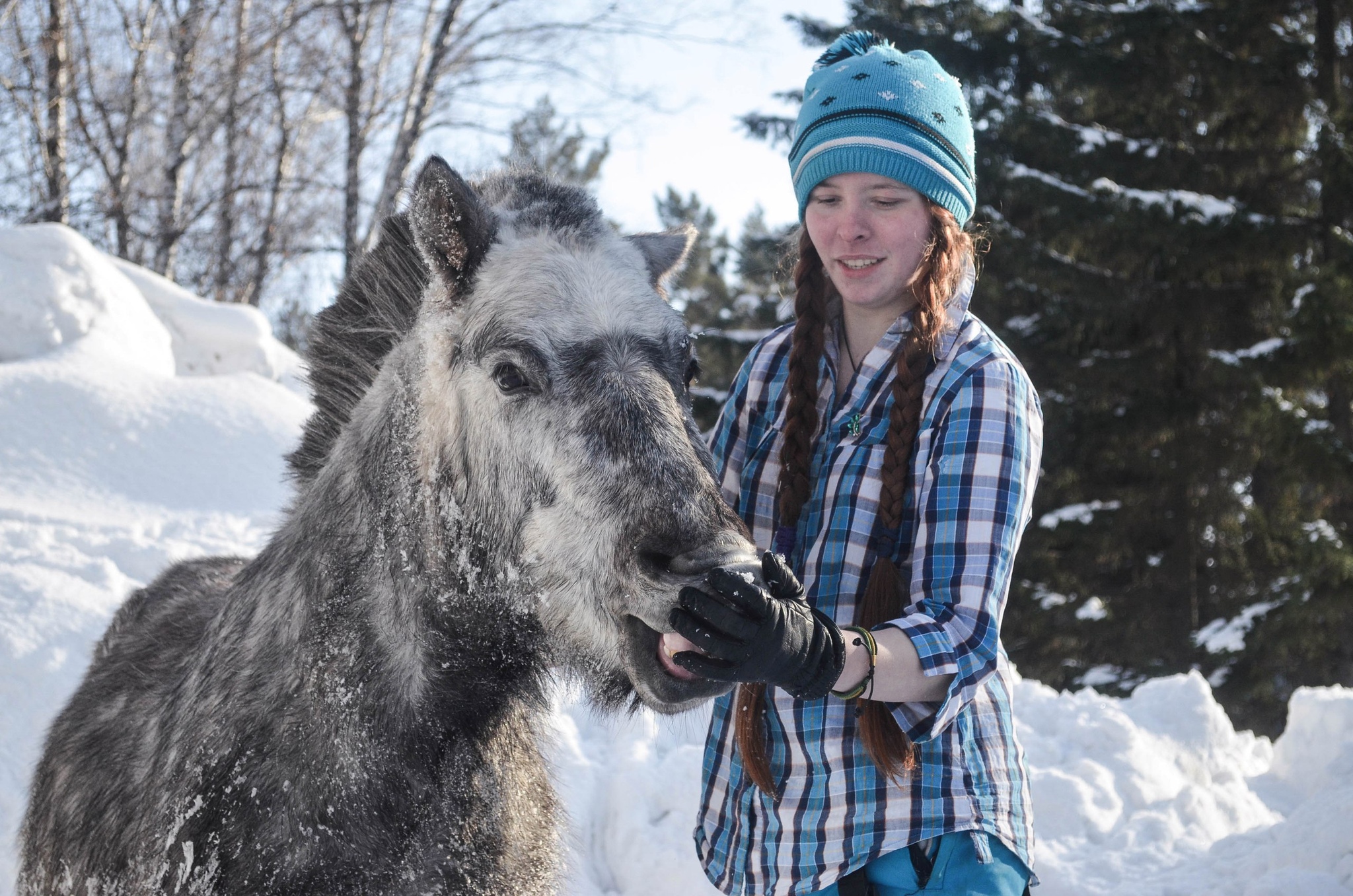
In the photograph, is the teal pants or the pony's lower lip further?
the teal pants

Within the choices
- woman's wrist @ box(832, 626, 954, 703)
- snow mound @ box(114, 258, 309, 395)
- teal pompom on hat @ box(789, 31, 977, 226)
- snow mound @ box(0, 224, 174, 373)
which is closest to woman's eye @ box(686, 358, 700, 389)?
teal pompom on hat @ box(789, 31, 977, 226)

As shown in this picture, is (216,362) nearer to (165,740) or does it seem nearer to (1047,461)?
(165,740)

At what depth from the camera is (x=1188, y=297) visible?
45.2ft

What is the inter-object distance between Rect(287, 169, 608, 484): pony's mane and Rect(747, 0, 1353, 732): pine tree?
38.1 ft

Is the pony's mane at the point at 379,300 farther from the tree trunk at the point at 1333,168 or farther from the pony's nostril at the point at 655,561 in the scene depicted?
the tree trunk at the point at 1333,168

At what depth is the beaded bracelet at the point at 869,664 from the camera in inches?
67.4

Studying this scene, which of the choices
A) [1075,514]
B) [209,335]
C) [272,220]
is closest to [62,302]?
[209,335]

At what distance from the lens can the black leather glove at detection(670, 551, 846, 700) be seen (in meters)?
1.49

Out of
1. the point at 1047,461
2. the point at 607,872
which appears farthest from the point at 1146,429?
the point at 607,872

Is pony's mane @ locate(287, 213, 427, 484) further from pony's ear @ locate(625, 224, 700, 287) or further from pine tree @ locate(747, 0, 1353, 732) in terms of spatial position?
pine tree @ locate(747, 0, 1353, 732)

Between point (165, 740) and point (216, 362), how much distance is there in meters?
8.72

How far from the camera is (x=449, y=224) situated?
2070 mm

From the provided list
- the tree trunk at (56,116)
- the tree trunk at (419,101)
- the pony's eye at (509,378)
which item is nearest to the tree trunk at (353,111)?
the tree trunk at (419,101)

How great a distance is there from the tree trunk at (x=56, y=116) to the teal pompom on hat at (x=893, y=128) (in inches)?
476
